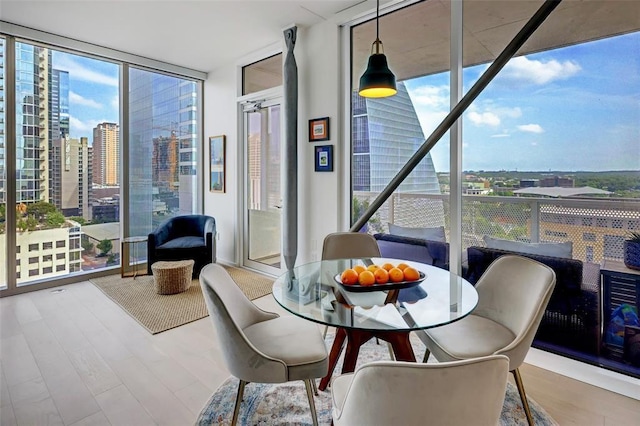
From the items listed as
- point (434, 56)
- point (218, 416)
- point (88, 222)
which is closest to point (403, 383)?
point (218, 416)

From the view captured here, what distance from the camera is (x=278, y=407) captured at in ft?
6.27

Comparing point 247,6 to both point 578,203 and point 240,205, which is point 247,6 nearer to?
point 240,205

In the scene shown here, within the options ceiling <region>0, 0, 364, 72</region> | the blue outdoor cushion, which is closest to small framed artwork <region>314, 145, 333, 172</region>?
ceiling <region>0, 0, 364, 72</region>

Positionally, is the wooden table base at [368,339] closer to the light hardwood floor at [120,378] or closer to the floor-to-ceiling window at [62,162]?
the light hardwood floor at [120,378]

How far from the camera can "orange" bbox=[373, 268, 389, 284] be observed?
1.83 m

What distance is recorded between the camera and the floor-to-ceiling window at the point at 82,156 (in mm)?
3838

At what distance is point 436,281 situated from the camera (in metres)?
2.02

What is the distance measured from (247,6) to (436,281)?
307 cm

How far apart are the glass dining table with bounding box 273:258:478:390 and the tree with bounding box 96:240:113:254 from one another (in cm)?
353

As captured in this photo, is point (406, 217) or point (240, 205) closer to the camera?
point (406, 217)

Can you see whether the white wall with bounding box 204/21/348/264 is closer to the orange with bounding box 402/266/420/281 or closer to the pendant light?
the pendant light

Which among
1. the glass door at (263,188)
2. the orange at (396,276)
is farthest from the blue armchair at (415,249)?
the glass door at (263,188)

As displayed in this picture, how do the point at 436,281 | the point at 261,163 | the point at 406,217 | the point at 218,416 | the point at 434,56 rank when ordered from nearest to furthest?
the point at 218,416 < the point at 436,281 < the point at 434,56 < the point at 406,217 < the point at 261,163

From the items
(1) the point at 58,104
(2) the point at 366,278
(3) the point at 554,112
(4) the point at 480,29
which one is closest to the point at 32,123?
(1) the point at 58,104
